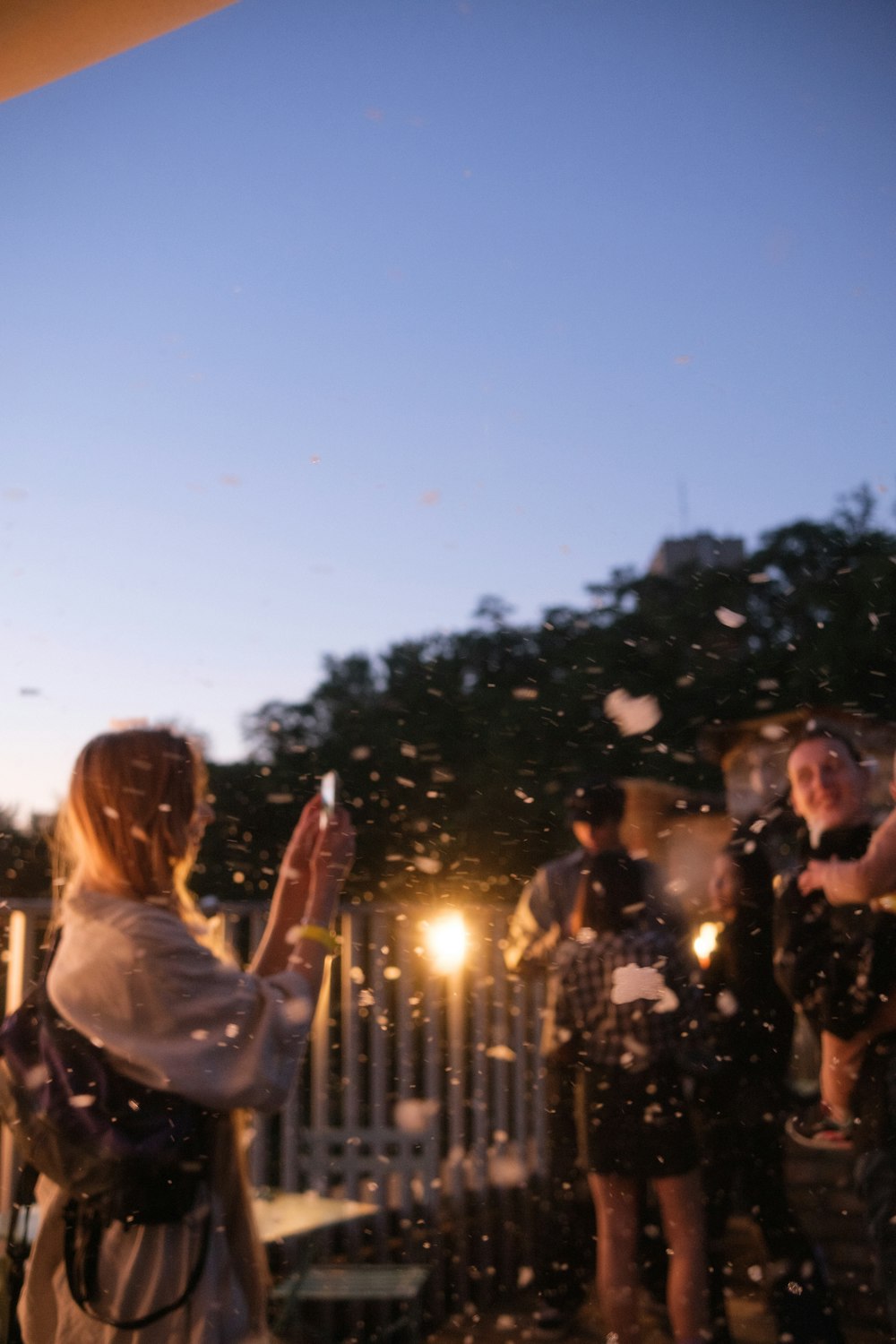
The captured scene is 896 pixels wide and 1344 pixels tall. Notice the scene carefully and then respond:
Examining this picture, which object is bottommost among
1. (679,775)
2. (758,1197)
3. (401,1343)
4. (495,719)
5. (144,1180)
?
(401,1343)

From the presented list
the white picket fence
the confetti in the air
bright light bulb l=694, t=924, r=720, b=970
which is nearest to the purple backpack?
bright light bulb l=694, t=924, r=720, b=970

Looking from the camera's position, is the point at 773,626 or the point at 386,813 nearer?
the point at 773,626

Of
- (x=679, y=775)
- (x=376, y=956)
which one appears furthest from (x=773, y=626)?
(x=376, y=956)

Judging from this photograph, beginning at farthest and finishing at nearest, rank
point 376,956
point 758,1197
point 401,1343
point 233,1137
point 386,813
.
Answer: point 386,813
point 376,956
point 401,1343
point 758,1197
point 233,1137

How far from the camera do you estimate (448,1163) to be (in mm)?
4598

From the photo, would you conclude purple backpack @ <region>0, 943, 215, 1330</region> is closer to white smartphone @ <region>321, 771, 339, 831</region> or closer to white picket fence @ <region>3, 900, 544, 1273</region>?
white smartphone @ <region>321, 771, 339, 831</region>

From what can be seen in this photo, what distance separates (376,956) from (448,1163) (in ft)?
2.92

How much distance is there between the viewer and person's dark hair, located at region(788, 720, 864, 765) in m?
2.25

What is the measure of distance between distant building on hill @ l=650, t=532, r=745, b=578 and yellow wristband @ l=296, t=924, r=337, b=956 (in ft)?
30.9

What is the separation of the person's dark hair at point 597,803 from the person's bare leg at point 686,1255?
870 millimetres

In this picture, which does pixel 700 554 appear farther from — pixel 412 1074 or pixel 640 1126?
pixel 640 1126

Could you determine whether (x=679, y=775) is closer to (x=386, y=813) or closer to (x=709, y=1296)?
(x=386, y=813)

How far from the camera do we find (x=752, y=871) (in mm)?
3117

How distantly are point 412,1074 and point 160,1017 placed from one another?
349 cm
